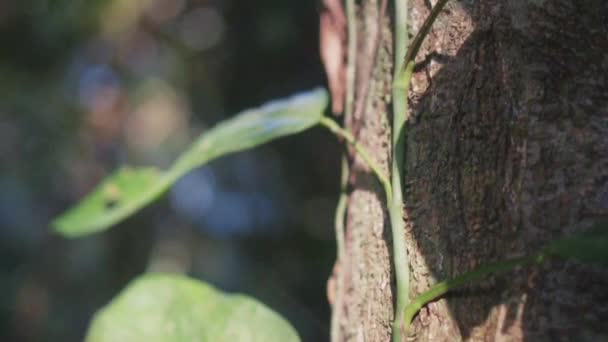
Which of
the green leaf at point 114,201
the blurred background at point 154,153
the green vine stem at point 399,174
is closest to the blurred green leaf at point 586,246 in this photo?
the green vine stem at point 399,174

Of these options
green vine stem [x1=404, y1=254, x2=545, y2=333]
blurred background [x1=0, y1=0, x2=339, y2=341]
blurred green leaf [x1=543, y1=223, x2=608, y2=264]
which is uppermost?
blurred background [x1=0, y1=0, x2=339, y2=341]

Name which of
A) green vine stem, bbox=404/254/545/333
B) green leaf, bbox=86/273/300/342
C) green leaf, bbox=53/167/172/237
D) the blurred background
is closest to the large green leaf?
green leaf, bbox=53/167/172/237

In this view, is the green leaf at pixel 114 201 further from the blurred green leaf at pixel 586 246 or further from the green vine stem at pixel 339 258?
the blurred green leaf at pixel 586 246

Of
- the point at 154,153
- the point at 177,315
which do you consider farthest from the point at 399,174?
the point at 154,153

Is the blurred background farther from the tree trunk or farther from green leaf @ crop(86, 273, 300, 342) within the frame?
the tree trunk

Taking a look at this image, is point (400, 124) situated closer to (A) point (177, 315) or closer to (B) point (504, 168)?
(B) point (504, 168)

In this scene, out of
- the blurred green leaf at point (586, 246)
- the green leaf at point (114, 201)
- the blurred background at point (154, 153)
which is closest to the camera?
the blurred green leaf at point (586, 246)

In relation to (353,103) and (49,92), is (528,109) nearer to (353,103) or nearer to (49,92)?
(353,103)
